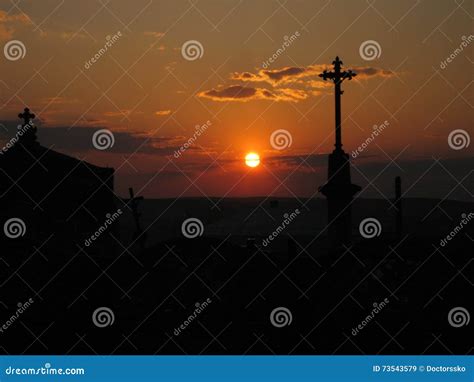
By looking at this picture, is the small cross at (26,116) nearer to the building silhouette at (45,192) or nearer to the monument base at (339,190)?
the building silhouette at (45,192)

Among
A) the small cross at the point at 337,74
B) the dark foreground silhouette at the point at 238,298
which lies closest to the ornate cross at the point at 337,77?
the small cross at the point at 337,74

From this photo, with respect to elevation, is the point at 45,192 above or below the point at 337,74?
below

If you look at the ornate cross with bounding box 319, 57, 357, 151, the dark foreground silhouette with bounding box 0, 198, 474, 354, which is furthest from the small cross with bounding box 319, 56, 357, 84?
the dark foreground silhouette with bounding box 0, 198, 474, 354

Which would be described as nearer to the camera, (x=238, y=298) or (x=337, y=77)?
(x=238, y=298)

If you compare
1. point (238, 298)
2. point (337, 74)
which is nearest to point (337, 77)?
point (337, 74)

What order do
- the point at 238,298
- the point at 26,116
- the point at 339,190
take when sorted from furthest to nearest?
the point at 26,116 → the point at 339,190 → the point at 238,298

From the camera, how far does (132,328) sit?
14547mm

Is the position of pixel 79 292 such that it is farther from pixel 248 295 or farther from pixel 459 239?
pixel 459 239

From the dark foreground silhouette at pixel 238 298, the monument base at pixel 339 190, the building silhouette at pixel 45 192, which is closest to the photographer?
the dark foreground silhouette at pixel 238 298

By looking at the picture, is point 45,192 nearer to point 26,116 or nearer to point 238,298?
point 26,116

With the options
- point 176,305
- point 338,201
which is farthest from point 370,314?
point 338,201

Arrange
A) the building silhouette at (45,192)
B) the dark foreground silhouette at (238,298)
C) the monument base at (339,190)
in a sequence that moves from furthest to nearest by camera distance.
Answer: the building silhouette at (45,192) → the monument base at (339,190) → the dark foreground silhouette at (238,298)

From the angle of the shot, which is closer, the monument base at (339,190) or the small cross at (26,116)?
the monument base at (339,190)

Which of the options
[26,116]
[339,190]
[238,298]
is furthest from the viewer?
[26,116]
